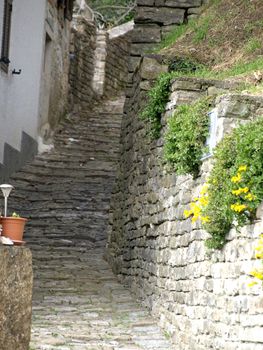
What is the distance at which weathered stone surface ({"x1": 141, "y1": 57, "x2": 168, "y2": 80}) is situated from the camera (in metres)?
11.4

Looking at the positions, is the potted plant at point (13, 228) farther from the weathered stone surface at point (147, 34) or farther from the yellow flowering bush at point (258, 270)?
the weathered stone surface at point (147, 34)

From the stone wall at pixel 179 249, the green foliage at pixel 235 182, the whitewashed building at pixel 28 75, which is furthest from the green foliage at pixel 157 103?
the whitewashed building at pixel 28 75

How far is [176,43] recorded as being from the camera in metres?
12.8

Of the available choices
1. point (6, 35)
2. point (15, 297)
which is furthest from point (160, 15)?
point (15, 297)

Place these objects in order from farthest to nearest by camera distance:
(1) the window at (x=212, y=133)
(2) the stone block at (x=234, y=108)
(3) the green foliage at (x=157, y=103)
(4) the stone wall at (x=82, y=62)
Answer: (4) the stone wall at (x=82, y=62), (3) the green foliage at (x=157, y=103), (1) the window at (x=212, y=133), (2) the stone block at (x=234, y=108)

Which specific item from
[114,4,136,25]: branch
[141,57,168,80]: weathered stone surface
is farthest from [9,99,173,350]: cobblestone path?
[114,4,136,25]: branch

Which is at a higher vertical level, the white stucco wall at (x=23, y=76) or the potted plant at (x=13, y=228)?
the white stucco wall at (x=23, y=76)

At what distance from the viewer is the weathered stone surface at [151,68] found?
11.4m

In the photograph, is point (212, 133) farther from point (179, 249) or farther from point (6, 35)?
point (6, 35)

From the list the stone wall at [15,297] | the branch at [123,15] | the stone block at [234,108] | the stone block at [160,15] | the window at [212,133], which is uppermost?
the branch at [123,15]

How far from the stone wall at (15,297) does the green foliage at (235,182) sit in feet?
4.82

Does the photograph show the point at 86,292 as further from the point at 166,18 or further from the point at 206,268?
the point at 166,18

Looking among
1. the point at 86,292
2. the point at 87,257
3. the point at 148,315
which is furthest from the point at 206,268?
the point at 87,257

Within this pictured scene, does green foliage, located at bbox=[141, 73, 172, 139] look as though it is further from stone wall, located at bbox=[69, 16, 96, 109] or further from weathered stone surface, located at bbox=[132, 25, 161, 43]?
stone wall, located at bbox=[69, 16, 96, 109]
